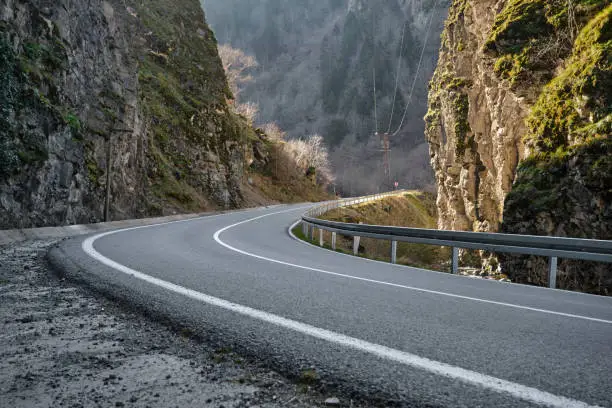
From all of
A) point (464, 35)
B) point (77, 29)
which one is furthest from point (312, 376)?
point (464, 35)

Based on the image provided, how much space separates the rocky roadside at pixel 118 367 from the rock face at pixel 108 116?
14.5 metres

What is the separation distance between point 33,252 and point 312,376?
28.0 ft

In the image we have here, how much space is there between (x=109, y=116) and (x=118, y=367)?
87.1 ft

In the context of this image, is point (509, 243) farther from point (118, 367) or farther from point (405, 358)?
point (118, 367)

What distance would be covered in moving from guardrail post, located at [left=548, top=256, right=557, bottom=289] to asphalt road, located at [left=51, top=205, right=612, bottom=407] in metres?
0.85

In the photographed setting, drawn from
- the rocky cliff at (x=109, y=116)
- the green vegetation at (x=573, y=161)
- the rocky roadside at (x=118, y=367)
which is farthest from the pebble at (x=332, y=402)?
the rocky cliff at (x=109, y=116)

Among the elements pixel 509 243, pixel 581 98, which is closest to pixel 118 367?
pixel 509 243

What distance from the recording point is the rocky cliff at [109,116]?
16688 millimetres

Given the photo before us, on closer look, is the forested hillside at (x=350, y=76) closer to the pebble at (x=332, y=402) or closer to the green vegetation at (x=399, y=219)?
the green vegetation at (x=399, y=219)

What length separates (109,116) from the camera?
25.9m

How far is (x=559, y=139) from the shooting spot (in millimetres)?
13039

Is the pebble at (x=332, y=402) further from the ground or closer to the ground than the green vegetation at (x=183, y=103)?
closer to the ground

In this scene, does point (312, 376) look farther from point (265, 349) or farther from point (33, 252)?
point (33, 252)

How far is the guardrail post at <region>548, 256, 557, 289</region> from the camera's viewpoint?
7.25m
